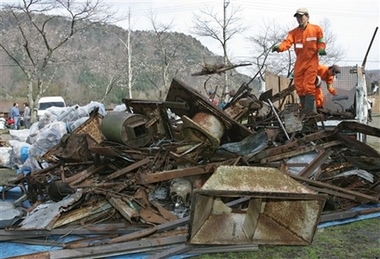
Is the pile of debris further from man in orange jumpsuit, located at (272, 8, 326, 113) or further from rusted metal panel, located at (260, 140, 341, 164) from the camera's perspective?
man in orange jumpsuit, located at (272, 8, 326, 113)

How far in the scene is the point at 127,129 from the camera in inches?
173

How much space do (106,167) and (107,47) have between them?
68780 millimetres

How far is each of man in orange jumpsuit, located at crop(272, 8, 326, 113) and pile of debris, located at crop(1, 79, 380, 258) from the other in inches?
25.8

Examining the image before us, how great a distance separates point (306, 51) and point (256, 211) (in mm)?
3749

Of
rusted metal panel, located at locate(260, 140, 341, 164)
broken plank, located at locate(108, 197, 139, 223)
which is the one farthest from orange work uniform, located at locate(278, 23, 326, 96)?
broken plank, located at locate(108, 197, 139, 223)

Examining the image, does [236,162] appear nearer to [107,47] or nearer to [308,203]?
[308,203]

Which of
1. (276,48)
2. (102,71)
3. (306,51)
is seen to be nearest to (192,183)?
(276,48)

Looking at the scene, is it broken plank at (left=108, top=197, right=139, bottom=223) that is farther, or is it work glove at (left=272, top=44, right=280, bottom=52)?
work glove at (left=272, top=44, right=280, bottom=52)

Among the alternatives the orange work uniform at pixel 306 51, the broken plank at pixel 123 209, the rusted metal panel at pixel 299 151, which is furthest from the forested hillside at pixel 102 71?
the broken plank at pixel 123 209

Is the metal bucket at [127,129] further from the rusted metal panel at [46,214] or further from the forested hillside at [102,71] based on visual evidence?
the forested hillside at [102,71]

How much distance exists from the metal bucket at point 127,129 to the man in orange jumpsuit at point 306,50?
2.49 m

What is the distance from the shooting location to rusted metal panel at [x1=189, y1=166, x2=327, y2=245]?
255 cm

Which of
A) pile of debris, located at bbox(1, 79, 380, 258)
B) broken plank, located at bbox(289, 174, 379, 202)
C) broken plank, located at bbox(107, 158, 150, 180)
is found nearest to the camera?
pile of debris, located at bbox(1, 79, 380, 258)

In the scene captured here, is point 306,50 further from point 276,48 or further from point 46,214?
point 46,214
